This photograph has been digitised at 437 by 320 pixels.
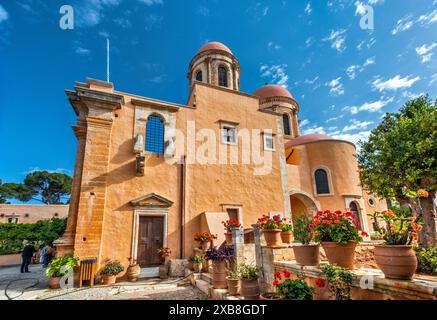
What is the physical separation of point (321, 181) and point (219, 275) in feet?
44.7

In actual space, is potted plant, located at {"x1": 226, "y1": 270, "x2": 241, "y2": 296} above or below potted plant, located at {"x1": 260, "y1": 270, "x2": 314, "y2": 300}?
below

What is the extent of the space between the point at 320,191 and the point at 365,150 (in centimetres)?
599

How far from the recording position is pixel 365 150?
468 inches

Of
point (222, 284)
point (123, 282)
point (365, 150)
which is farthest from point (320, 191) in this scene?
point (123, 282)

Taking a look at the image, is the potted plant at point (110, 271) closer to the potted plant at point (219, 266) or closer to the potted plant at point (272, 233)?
the potted plant at point (219, 266)

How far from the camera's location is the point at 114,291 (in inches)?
292

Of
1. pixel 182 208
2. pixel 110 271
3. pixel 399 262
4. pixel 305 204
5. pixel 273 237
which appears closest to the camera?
pixel 399 262

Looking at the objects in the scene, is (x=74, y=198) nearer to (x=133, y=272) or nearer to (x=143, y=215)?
(x=143, y=215)

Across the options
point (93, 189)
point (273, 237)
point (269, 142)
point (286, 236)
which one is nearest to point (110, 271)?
point (93, 189)

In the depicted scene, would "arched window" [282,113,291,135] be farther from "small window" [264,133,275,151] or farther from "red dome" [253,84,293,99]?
"small window" [264,133,275,151]

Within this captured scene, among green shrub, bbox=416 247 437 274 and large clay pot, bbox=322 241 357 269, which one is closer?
large clay pot, bbox=322 241 357 269

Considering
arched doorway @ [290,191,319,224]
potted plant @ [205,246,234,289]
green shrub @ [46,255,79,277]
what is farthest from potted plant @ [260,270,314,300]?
arched doorway @ [290,191,319,224]

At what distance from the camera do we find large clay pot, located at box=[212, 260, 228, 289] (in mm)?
6410

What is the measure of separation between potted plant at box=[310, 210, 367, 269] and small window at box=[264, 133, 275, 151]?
1072 centimetres
